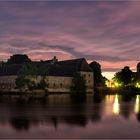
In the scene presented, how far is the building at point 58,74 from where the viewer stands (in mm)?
95312

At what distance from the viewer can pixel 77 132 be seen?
22453 millimetres

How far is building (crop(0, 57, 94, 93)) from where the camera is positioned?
95.3 meters

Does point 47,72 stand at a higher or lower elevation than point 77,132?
higher

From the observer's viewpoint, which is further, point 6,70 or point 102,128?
point 6,70

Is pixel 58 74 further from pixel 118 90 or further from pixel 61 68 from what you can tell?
pixel 118 90

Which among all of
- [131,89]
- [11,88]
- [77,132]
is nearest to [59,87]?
[11,88]

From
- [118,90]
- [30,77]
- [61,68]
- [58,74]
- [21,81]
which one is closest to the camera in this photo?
[21,81]

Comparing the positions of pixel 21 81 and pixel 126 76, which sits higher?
pixel 126 76

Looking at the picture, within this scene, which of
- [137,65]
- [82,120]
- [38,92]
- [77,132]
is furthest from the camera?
[137,65]

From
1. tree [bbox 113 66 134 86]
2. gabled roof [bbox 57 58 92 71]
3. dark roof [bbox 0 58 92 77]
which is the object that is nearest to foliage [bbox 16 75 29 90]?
dark roof [bbox 0 58 92 77]

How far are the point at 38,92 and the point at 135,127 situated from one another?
59.4 meters

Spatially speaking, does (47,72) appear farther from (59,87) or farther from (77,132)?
(77,132)

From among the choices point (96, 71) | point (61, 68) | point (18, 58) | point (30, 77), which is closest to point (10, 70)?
point (61, 68)

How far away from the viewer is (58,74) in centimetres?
9694
